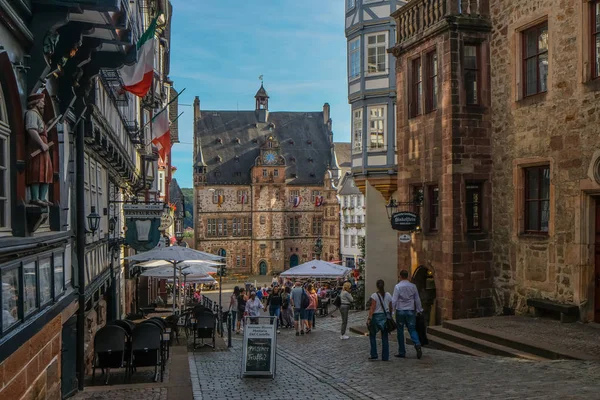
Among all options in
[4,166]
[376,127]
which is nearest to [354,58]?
[376,127]

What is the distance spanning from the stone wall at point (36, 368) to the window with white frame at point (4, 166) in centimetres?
127

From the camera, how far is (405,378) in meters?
11.1

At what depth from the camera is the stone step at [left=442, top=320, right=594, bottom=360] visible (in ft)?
37.8

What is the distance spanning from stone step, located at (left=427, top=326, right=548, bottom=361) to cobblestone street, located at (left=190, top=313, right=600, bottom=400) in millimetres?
349

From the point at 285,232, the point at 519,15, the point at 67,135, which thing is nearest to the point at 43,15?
the point at 67,135

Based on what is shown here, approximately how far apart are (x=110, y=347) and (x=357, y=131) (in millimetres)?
19679

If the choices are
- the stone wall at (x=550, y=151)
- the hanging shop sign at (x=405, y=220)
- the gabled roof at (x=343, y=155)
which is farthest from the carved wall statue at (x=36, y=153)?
the gabled roof at (x=343, y=155)

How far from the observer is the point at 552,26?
15094 mm

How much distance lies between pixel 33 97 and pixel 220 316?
1507 cm

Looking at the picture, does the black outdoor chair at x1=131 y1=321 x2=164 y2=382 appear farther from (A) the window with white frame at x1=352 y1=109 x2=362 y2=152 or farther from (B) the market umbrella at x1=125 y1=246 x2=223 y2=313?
(A) the window with white frame at x1=352 y1=109 x2=362 y2=152

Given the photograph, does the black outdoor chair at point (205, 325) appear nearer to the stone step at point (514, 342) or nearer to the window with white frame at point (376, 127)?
the stone step at point (514, 342)

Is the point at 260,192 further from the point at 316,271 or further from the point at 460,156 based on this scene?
the point at 460,156

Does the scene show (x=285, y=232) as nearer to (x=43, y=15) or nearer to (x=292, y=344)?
(x=292, y=344)

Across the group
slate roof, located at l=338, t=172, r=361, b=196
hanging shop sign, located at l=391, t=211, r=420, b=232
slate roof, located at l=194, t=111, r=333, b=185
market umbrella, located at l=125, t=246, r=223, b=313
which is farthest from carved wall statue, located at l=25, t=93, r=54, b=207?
slate roof, located at l=194, t=111, r=333, b=185
